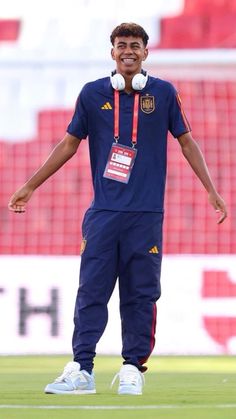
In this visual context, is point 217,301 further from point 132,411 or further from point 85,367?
Result: point 132,411

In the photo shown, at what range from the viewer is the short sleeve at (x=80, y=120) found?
7.40m

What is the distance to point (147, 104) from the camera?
24.0ft

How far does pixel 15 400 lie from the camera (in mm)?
6789

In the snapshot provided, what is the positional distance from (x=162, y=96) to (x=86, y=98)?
37 centimetres

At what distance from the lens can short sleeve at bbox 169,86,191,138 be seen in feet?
24.3

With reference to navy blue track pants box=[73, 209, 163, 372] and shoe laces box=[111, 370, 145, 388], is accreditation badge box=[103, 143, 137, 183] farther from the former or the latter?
shoe laces box=[111, 370, 145, 388]

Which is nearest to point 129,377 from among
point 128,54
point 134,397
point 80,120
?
point 134,397

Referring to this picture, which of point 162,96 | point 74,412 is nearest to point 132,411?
point 74,412

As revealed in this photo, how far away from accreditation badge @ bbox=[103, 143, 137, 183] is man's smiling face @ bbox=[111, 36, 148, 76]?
0.38m

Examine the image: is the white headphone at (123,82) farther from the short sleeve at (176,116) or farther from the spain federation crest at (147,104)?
the short sleeve at (176,116)

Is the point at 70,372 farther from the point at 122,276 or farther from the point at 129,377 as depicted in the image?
the point at 122,276

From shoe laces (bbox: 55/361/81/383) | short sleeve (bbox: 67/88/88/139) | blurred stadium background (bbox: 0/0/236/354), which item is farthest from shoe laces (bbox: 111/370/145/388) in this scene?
blurred stadium background (bbox: 0/0/236/354)

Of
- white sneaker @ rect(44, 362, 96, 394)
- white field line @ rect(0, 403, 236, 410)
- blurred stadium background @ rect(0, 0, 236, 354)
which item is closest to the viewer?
white field line @ rect(0, 403, 236, 410)

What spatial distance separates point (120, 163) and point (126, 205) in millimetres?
206
